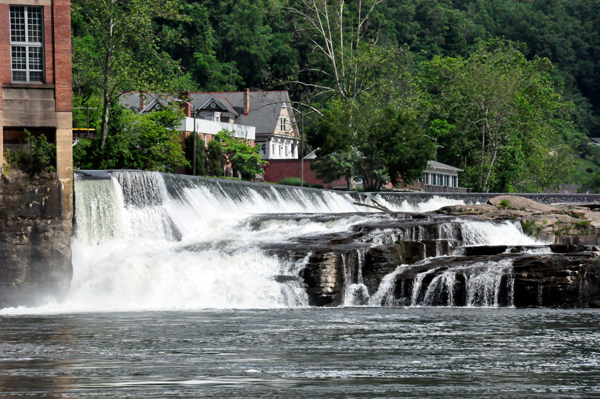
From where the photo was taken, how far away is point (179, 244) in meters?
34.4

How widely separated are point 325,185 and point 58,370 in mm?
71379

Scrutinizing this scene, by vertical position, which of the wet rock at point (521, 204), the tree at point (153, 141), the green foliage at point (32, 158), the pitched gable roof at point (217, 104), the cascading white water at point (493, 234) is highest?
the pitched gable roof at point (217, 104)

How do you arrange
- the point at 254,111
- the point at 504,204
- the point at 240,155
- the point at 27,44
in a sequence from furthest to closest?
1. the point at 254,111
2. the point at 240,155
3. the point at 504,204
4. the point at 27,44

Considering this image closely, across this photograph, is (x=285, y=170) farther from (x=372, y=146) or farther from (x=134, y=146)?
(x=134, y=146)

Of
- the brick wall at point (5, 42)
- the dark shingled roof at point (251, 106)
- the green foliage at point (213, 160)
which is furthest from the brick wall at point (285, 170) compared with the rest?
the brick wall at point (5, 42)

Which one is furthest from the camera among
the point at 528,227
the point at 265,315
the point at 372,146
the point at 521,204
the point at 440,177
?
the point at 440,177

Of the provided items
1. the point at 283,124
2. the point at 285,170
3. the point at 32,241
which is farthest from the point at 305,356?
the point at 283,124

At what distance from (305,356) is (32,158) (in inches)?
776

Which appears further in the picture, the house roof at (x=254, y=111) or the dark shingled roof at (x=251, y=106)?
the house roof at (x=254, y=111)

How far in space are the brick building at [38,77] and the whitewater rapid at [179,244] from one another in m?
2.15

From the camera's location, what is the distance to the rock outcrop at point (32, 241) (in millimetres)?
31484

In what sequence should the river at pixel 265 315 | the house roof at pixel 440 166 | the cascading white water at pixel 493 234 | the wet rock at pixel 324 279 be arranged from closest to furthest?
the river at pixel 265 315
the wet rock at pixel 324 279
the cascading white water at pixel 493 234
the house roof at pixel 440 166

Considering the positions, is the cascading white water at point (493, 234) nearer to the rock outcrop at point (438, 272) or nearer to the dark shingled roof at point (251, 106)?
the rock outcrop at point (438, 272)

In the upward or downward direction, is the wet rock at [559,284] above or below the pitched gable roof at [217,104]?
below
